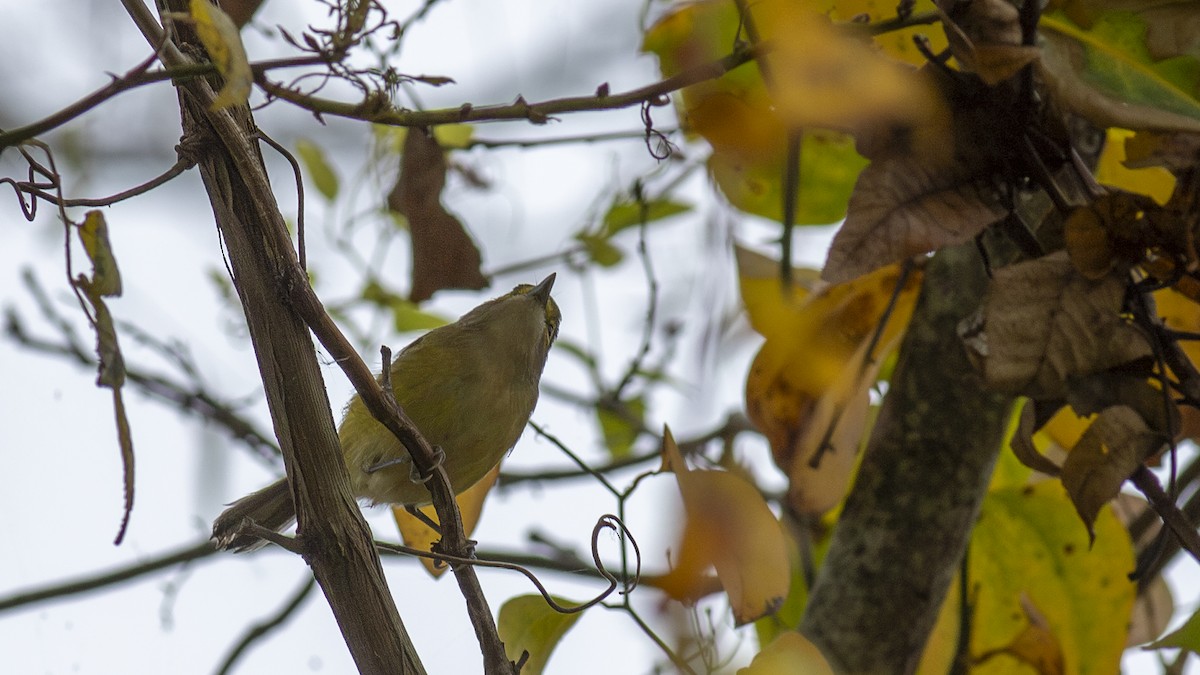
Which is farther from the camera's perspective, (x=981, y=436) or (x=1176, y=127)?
(x=981, y=436)

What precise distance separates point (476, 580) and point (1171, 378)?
4.31ft

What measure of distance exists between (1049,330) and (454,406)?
5.56 ft

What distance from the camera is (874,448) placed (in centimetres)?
276

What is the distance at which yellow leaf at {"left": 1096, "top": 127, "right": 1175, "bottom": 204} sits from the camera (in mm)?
2293

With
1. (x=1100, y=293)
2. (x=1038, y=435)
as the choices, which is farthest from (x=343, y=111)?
(x=1038, y=435)

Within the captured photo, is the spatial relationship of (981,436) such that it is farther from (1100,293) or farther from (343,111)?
(343,111)

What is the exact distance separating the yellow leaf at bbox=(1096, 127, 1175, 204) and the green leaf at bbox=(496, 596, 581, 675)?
55.1 inches

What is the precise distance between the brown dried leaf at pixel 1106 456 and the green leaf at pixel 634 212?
5.23 ft

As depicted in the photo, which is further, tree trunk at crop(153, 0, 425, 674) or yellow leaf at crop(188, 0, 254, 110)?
tree trunk at crop(153, 0, 425, 674)

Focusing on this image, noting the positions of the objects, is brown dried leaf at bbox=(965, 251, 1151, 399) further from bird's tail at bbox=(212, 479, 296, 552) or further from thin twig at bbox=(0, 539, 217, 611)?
thin twig at bbox=(0, 539, 217, 611)

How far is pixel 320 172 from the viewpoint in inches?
157

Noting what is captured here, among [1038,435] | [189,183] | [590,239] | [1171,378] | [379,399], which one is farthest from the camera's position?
[189,183]

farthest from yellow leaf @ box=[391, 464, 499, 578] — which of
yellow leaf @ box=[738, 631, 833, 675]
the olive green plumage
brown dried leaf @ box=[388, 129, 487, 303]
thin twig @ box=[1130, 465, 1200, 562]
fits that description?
thin twig @ box=[1130, 465, 1200, 562]

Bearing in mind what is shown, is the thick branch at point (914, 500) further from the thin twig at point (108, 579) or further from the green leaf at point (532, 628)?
the thin twig at point (108, 579)
